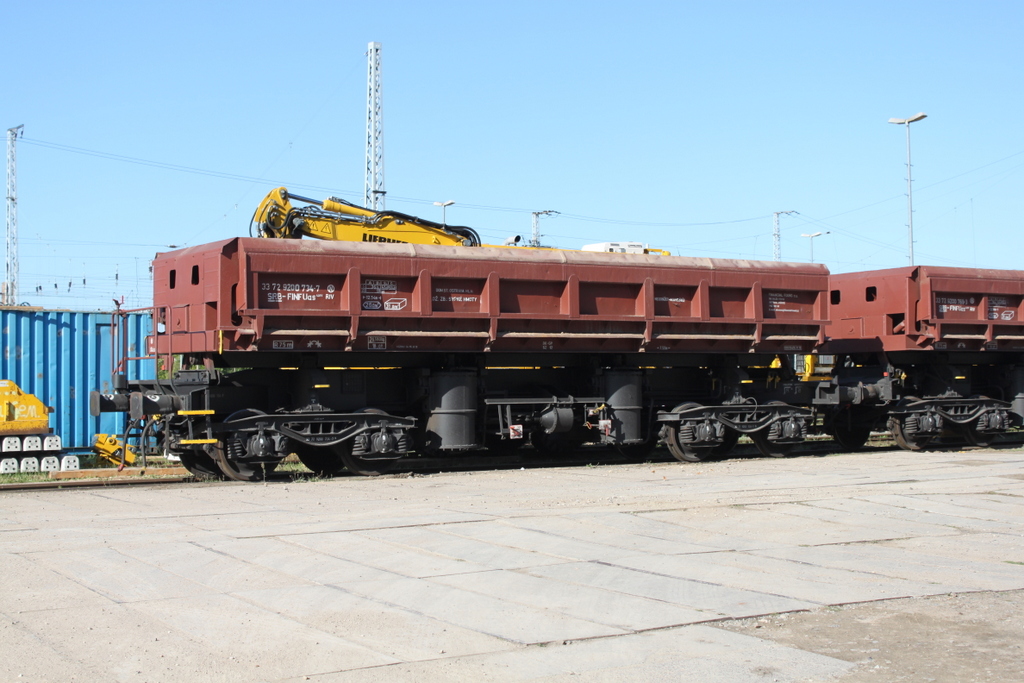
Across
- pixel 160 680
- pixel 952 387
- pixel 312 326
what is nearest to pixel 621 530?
pixel 160 680

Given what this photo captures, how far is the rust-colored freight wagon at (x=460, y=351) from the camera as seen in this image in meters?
13.6

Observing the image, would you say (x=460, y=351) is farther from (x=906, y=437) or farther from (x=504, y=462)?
(x=906, y=437)

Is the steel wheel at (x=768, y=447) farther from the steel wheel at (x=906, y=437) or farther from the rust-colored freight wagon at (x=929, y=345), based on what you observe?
the steel wheel at (x=906, y=437)

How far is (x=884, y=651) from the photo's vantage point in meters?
5.72

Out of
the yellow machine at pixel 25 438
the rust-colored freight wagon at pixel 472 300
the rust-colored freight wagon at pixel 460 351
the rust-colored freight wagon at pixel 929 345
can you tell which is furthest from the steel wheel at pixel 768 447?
the yellow machine at pixel 25 438

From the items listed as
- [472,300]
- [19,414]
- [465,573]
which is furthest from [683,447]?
[19,414]

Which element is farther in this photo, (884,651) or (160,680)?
(884,651)

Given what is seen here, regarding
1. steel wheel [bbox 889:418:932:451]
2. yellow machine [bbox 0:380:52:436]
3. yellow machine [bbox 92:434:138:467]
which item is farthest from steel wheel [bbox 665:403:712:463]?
yellow machine [bbox 0:380:52:436]

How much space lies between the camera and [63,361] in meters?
19.0

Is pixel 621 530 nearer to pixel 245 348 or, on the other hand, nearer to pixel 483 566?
pixel 483 566

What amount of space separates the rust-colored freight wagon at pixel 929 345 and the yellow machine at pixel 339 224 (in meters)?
7.56

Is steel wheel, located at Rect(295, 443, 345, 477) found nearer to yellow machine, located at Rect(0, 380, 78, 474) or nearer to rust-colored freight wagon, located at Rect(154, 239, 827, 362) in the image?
rust-colored freight wagon, located at Rect(154, 239, 827, 362)

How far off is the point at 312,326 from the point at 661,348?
5623 mm

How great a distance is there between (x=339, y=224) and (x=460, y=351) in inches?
117
